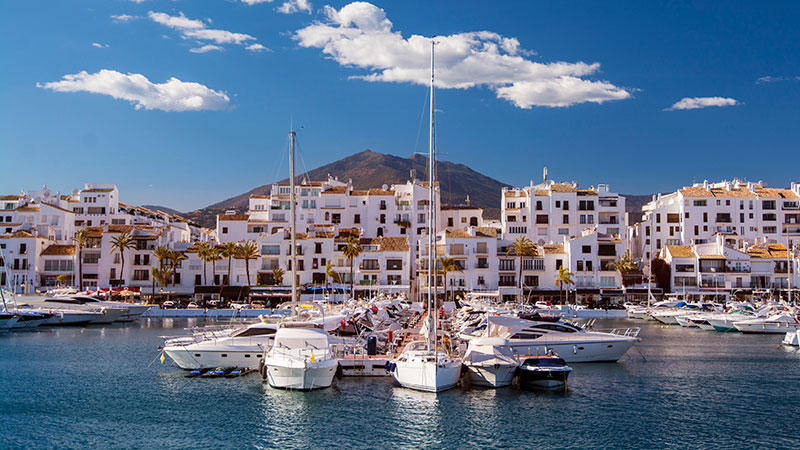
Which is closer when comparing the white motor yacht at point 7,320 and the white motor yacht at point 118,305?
the white motor yacht at point 7,320

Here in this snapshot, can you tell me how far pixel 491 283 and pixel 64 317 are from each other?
51756 mm

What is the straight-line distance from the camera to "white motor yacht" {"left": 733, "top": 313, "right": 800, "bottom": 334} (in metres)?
67.9

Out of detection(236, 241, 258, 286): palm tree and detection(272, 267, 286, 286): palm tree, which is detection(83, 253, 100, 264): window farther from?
detection(272, 267, 286, 286): palm tree

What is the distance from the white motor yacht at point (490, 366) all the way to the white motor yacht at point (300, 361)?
6.98 m

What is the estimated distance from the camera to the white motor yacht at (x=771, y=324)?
67.9m

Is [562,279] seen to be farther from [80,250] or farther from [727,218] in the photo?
[80,250]

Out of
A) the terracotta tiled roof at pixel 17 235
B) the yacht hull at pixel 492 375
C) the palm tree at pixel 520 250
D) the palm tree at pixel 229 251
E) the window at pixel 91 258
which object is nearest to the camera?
the yacht hull at pixel 492 375

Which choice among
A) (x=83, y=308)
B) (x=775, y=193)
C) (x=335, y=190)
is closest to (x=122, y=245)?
(x=83, y=308)

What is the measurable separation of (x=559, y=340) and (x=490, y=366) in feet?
28.9

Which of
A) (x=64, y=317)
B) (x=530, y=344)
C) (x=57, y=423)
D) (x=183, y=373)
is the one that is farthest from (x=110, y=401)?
(x=64, y=317)

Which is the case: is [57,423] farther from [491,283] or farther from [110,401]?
[491,283]

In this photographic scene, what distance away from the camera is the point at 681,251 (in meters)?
102

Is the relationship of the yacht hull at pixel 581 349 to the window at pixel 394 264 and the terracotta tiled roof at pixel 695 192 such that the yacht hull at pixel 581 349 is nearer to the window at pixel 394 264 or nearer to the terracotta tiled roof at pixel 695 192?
the window at pixel 394 264

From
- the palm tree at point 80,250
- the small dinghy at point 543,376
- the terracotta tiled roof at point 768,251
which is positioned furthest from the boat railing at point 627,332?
the palm tree at point 80,250
